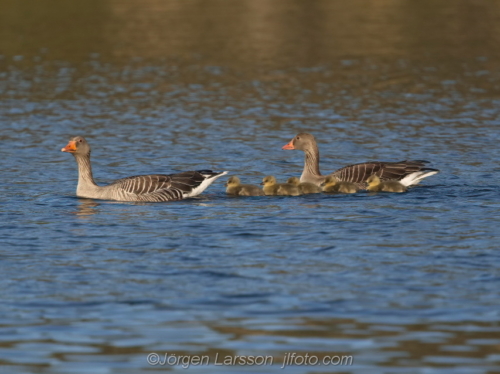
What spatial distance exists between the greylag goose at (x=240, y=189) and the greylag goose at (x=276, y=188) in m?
0.17

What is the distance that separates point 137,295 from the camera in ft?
39.9

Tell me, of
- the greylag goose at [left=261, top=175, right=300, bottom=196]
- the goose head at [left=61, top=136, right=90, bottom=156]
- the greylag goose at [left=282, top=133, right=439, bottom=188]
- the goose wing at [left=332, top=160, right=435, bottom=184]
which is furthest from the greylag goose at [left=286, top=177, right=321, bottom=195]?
the goose head at [left=61, top=136, right=90, bottom=156]

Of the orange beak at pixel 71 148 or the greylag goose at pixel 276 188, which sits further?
the orange beak at pixel 71 148

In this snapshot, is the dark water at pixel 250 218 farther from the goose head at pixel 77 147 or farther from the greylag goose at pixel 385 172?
the goose head at pixel 77 147

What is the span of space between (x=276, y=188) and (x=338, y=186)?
4.09 ft

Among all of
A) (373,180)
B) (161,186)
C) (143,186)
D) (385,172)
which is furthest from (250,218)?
(385,172)

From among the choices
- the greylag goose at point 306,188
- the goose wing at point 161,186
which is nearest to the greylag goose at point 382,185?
the greylag goose at point 306,188

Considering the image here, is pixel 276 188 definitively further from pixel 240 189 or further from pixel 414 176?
pixel 414 176

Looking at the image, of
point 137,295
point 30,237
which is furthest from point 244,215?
point 137,295

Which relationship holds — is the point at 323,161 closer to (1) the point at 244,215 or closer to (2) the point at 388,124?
(2) the point at 388,124

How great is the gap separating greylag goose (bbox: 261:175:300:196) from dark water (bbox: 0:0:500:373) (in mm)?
463

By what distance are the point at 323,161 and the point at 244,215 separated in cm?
732

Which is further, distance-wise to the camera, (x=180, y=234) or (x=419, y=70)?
(x=419, y=70)

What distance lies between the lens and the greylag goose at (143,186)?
62.1ft
